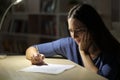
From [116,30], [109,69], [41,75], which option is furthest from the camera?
[116,30]

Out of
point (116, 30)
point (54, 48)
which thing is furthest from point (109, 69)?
point (116, 30)

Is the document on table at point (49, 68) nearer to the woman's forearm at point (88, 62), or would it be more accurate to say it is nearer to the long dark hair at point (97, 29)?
the woman's forearm at point (88, 62)

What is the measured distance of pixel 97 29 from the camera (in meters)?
2.07

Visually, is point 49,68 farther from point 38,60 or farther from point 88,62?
point 88,62

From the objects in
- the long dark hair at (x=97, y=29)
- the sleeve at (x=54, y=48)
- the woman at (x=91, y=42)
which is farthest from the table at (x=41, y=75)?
the sleeve at (x=54, y=48)

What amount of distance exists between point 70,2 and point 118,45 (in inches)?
51.8

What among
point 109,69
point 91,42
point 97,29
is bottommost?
point 109,69

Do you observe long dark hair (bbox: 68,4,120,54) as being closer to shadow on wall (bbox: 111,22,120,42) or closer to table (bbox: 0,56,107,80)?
table (bbox: 0,56,107,80)

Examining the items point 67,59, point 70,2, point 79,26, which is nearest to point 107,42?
point 79,26

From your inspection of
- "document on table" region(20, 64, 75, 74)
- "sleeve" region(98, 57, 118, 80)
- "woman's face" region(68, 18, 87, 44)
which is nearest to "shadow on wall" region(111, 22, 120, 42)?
"woman's face" region(68, 18, 87, 44)

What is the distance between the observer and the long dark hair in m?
2.01

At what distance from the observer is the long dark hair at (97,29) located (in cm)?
201

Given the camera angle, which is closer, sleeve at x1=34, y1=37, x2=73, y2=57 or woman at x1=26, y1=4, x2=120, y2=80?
woman at x1=26, y1=4, x2=120, y2=80

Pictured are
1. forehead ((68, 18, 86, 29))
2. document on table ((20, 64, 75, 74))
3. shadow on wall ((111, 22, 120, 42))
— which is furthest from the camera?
shadow on wall ((111, 22, 120, 42))
